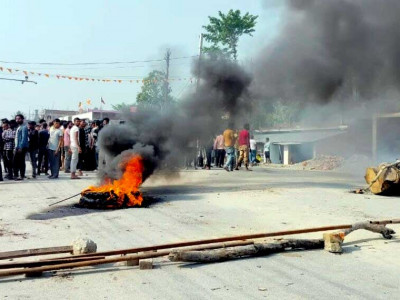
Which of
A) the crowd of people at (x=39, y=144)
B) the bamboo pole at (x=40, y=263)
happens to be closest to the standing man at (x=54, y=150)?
the crowd of people at (x=39, y=144)

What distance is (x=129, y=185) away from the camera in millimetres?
8141

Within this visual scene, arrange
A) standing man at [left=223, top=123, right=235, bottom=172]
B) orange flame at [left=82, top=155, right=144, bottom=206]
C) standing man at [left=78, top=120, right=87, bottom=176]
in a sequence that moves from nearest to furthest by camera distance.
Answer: orange flame at [left=82, top=155, right=144, bottom=206] < standing man at [left=78, top=120, right=87, bottom=176] < standing man at [left=223, top=123, right=235, bottom=172]

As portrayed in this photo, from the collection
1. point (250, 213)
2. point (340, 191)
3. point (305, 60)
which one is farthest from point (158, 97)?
point (250, 213)

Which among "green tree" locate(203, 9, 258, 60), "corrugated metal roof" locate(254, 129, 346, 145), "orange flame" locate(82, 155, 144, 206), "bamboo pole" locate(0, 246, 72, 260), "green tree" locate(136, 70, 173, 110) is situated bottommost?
"bamboo pole" locate(0, 246, 72, 260)

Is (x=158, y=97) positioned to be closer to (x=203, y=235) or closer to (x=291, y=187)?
(x=291, y=187)

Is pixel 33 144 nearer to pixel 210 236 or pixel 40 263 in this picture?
pixel 210 236

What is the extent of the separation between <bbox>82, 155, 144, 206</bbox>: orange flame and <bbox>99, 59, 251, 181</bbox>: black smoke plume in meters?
0.16

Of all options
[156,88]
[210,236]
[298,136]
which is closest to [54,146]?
[210,236]

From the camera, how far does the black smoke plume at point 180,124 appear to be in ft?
30.7

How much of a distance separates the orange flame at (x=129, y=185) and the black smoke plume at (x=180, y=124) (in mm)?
164

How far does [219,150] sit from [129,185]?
1034 cm

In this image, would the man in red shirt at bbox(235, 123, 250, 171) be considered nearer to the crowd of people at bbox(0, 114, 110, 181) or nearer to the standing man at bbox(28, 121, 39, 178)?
the crowd of people at bbox(0, 114, 110, 181)

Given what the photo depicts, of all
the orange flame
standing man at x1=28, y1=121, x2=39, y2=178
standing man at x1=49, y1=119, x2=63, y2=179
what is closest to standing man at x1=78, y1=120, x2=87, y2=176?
standing man at x1=49, y1=119, x2=63, y2=179

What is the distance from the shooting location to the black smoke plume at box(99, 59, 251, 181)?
30.7 ft
